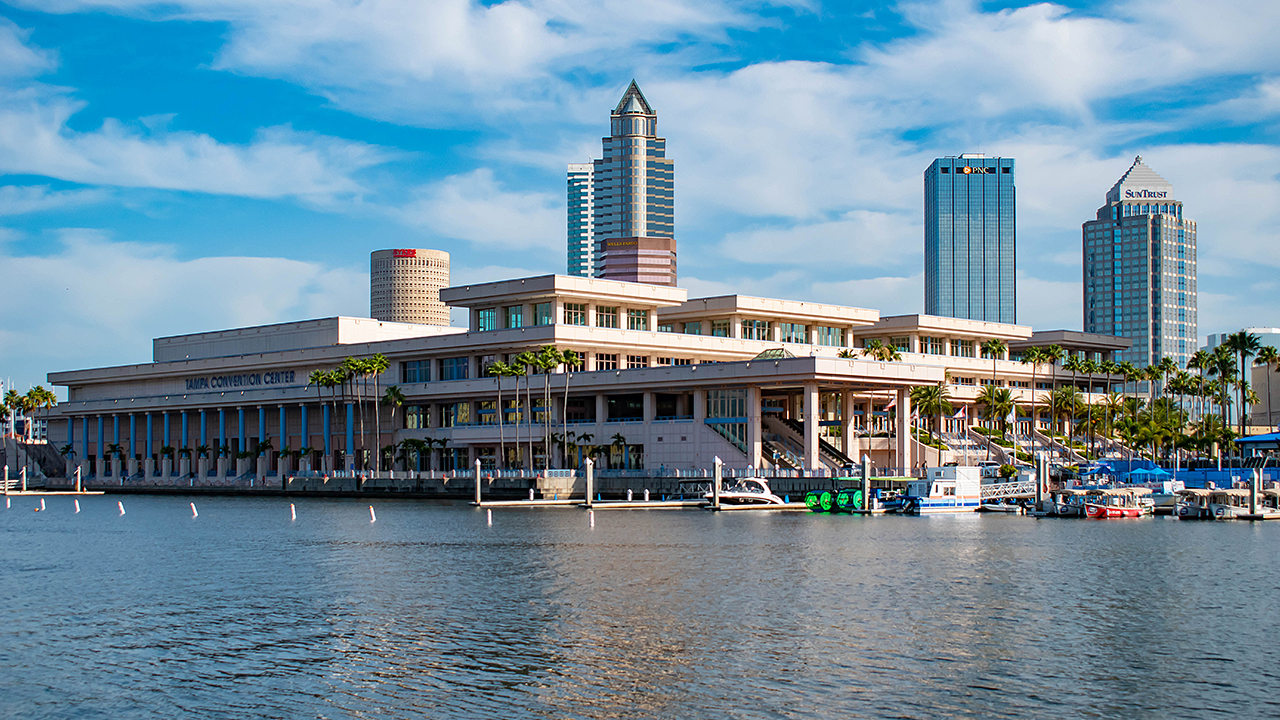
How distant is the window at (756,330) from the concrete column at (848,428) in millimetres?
25149

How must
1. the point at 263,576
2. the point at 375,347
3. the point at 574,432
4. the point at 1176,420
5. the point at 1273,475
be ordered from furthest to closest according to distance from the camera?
the point at 1176,420 → the point at 375,347 → the point at 574,432 → the point at 1273,475 → the point at 263,576

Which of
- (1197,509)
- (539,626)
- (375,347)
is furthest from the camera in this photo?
(375,347)

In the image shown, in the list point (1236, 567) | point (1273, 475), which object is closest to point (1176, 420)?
point (1273, 475)

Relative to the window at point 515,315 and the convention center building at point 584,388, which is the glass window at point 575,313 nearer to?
the convention center building at point 584,388

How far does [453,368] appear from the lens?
530 ft

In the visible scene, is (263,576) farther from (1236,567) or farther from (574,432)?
(574,432)

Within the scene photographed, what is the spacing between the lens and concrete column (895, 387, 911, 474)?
135m

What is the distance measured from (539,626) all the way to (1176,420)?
516 feet

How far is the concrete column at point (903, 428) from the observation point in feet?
443

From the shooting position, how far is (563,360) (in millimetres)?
138125

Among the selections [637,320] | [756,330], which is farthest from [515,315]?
[756,330]

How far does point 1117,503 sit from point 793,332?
67.2 m

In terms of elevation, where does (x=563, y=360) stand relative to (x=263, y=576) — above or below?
above

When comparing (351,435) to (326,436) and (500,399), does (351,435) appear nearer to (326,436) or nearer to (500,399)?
(326,436)
